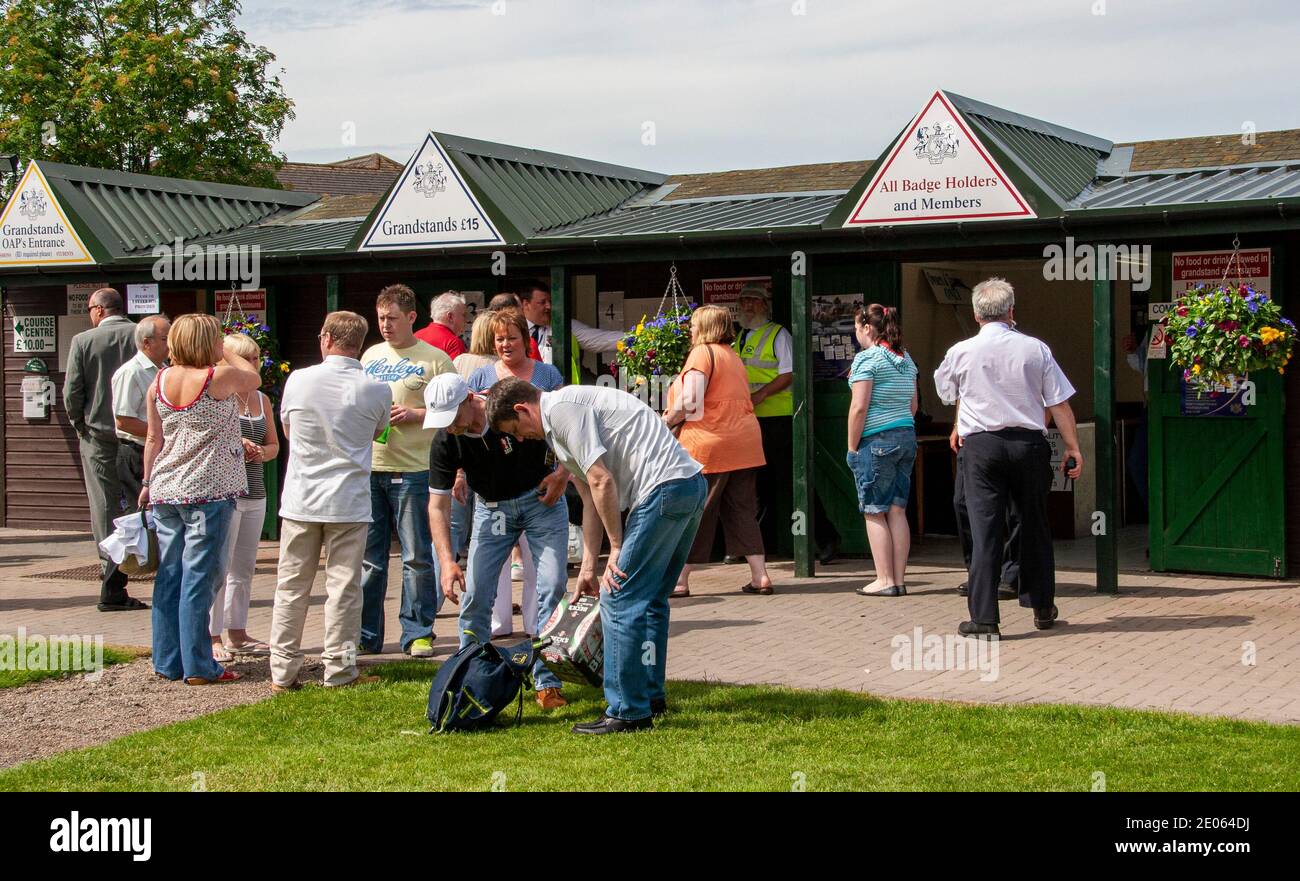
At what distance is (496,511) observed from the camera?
7.11 m

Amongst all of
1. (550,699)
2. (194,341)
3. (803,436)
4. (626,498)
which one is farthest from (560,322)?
(626,498)

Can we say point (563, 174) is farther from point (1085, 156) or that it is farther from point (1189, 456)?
point (1189, 456)

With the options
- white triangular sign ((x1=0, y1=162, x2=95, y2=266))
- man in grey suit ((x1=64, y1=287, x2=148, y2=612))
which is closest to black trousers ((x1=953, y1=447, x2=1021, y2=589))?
man in grey suit ((x1=64, y1=287, x2=148, y2=612))

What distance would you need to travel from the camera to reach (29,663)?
791cm

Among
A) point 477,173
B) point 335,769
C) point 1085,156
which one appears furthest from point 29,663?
point 1085,156

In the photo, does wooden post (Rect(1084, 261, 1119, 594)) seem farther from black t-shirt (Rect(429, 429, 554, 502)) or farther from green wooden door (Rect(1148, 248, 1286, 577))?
black t-shirt (Rect(429, 429, 554, 502))

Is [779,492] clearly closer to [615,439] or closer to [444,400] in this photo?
[444,400]

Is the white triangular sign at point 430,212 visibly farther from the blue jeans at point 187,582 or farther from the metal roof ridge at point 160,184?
the blue jeans at point 187,582

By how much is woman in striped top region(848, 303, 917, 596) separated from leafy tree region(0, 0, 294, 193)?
19032 mm

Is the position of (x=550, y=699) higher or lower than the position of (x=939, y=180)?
lower

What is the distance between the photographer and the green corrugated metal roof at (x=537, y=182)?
455 inches

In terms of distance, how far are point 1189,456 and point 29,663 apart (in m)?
7.38

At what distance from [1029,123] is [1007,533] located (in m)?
3.49

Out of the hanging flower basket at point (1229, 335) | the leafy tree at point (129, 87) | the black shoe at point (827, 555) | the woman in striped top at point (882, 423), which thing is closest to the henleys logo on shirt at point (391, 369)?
the woman in striped top at point (882, 423)
